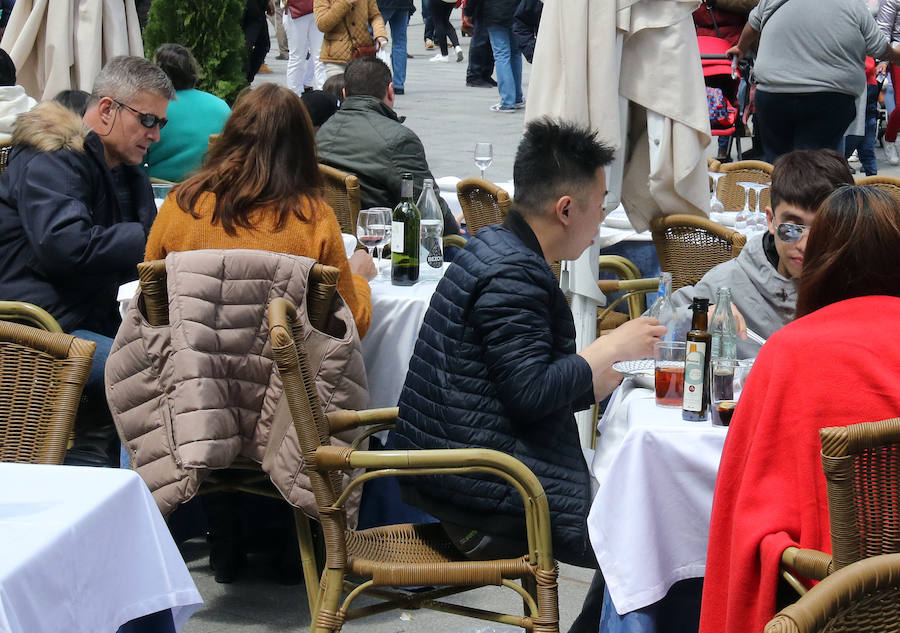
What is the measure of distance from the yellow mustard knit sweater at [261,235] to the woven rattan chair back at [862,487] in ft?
6.77

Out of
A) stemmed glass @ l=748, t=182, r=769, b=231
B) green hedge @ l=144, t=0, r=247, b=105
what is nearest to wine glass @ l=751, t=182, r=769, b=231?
stemmed glass @ l=748, t=182, r=769, b=231

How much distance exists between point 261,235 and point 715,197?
3.10 m

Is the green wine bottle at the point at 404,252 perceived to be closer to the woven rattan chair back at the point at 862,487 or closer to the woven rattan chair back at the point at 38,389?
the woven rattan chair back at the point at 38,389

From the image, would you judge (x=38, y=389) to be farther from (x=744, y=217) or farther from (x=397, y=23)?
(x=397, y=23)

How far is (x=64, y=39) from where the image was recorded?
22.5 feet

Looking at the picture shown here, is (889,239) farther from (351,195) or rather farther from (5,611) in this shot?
(351,195)

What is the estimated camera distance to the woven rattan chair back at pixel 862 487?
1.88 m

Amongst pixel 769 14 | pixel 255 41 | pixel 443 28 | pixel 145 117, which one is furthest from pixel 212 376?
pixel 443 28

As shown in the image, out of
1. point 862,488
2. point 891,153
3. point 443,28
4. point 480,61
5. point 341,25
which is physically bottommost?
point 891,153

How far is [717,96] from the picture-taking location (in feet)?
31.9

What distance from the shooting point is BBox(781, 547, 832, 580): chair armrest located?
6.76 feet

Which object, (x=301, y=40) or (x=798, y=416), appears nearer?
(x=798, y=416)

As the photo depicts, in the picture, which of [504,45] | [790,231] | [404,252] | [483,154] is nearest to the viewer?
[790,231]

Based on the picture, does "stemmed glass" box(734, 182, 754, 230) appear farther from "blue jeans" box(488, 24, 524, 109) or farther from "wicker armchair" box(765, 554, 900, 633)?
"blue jeans" box(488, 24, 524, 109)
